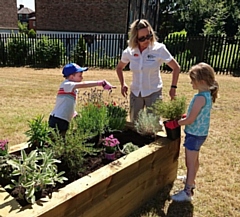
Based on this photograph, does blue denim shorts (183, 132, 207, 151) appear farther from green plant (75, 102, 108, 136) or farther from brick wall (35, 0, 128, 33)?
brick wall (35, 0, 128, 33)

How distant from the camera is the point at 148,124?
2.90m

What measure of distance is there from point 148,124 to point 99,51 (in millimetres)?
10988

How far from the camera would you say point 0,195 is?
1.78 metres

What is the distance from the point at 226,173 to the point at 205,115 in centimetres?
131

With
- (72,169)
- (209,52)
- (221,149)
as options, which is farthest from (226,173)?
(209,52)

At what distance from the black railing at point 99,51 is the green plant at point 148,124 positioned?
9.52 metres

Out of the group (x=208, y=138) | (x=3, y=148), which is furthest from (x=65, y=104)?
(x=208, y=138)

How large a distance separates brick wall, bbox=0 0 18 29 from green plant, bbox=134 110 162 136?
3307cm

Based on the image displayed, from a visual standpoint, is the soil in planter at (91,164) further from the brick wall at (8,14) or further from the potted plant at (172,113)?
the brick wall at (8,14)

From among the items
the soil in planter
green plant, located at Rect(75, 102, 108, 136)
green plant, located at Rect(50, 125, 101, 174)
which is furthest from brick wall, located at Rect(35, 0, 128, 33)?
green plant, located at Rect(50, 125, 101, 174)

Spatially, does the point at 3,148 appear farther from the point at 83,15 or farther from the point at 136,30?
the point at 83,15

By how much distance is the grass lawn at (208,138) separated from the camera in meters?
2.80

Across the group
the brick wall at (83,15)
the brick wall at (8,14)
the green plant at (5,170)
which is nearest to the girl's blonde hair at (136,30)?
the green plant at (5,170)

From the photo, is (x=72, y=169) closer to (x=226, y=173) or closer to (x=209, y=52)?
(x=226, y=173)
